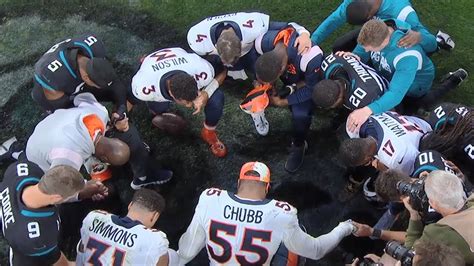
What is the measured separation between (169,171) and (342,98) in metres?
1.67

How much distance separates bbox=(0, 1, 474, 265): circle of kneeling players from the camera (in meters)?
3.40

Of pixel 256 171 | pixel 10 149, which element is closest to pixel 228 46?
pixel 256 171

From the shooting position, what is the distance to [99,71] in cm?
396

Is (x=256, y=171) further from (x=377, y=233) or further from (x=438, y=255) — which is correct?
(x=438, y=255)

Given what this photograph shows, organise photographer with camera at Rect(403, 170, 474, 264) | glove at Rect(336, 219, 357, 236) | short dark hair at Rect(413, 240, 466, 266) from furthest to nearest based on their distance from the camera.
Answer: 1. glove at Rect(336, 219, 357, 236)
2. photographer with camera at Rect(403, 170, 474, 264)
3. short dark hair at Rect(413, 240, 466, 266)

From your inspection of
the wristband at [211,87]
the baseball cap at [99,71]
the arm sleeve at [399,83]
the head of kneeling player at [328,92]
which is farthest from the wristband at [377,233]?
the baseball cap at [99,71]

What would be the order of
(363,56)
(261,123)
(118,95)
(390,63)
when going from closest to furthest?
(390,63) → (118,95) → (363,56) → (261,123)

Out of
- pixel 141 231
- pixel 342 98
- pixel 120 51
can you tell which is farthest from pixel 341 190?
pixel 120 51

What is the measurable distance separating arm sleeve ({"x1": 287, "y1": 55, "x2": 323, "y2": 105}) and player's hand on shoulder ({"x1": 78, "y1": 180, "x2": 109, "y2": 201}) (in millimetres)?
1706

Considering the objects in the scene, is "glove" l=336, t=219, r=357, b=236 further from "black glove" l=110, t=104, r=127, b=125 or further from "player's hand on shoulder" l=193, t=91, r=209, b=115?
"black glove" l=110, t=104, r=127, b=125

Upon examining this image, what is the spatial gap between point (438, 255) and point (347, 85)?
5.38ft

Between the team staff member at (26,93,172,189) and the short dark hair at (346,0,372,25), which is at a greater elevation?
the short dark hair at (346,0,372,25)

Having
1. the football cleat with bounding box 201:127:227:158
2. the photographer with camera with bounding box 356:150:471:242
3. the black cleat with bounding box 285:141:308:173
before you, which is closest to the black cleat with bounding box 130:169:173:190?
the football cleat with bounding box 201:127:227:158

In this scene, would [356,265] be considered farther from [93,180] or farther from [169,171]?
[93,180]
